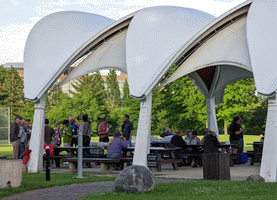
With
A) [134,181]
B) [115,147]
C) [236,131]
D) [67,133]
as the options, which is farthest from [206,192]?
[67,133]

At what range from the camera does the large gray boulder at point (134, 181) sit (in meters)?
9.43

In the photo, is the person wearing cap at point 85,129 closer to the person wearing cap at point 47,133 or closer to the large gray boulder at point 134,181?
the person wearing cap at point 47,133

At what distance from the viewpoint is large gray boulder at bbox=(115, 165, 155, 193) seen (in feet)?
30.9

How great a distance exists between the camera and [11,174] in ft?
35.4

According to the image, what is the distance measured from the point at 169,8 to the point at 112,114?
5302cm

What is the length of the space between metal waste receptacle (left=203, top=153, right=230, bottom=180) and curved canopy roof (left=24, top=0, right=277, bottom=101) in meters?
2.01

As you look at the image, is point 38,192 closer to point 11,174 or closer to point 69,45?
point 11,174

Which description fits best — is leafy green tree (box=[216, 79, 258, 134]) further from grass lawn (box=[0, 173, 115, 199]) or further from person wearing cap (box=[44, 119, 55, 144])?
grass lawn (box=[0, 173, 115, 199])

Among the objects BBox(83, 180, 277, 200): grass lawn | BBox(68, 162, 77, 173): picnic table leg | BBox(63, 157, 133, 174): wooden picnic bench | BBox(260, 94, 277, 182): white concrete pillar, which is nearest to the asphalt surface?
BBox(83, 180, 277, 200): grass lawn

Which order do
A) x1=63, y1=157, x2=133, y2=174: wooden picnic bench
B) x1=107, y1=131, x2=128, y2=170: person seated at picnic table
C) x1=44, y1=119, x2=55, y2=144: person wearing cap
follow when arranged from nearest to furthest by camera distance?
1. x1=63, y1=157, x2=133, y2=174: wooden picnic bench
2. x1=107, y1=131, x2=128, y2=170: person seated at picnic table
3. x1=44, y1=119, x2=55, y2=144: person wearing cap

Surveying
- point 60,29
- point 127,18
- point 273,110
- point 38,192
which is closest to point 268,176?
point 273,110

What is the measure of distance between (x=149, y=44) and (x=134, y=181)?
6317 mm

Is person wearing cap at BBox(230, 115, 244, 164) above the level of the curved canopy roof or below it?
below

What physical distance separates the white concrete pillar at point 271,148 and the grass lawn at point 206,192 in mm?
1040
